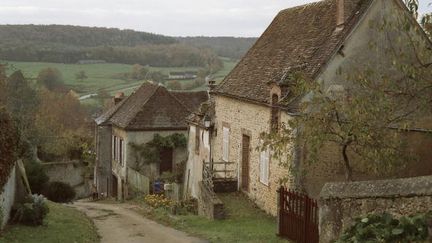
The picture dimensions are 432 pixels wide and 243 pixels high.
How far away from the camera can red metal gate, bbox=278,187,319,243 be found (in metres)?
14.2

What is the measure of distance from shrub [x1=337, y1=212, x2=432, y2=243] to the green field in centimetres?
8062

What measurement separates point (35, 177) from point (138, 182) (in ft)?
24.0

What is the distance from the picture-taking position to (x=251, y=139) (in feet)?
75.6

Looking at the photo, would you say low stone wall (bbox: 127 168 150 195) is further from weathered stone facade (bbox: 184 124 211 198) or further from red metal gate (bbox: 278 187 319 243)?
red metal gate (bbox: 278 187 319 243)

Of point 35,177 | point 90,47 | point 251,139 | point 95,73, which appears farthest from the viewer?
point 90,47

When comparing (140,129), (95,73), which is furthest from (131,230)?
(95,73)

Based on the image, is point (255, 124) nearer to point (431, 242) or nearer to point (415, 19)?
point (415, 19)

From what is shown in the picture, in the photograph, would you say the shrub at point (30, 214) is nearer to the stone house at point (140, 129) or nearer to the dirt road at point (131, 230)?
the dirt road at point (131, 230)

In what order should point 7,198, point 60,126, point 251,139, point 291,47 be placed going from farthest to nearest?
point 60,126 < point 251,139 < point 291,47 < point 7,198

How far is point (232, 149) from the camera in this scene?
82.3 feet

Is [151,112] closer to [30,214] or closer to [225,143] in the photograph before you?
[225,143]

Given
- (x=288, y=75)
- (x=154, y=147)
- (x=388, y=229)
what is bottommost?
(x=154, y=147)

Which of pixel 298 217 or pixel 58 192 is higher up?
pixel 298 217

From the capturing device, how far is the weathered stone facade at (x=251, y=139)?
21.0 meters
